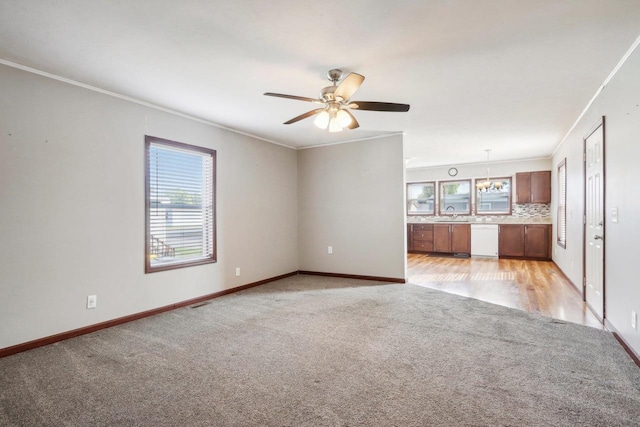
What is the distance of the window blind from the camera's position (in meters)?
5.60

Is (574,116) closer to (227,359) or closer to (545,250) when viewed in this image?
(545,250)

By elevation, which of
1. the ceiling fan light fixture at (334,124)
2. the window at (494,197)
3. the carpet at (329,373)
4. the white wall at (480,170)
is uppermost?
the white wall at (480,170)

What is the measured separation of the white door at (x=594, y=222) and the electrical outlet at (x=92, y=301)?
5.12 metres

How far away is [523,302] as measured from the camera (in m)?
4.12

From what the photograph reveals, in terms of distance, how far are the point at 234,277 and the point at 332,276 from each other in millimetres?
1844

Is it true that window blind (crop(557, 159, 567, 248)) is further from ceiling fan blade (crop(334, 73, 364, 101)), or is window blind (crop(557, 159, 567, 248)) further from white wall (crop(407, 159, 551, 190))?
ceiling fan blade (crop(334, 73, 364, 101))

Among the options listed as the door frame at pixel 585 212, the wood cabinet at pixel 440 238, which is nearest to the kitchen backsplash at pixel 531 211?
the wood cabinet at pixel 440 238

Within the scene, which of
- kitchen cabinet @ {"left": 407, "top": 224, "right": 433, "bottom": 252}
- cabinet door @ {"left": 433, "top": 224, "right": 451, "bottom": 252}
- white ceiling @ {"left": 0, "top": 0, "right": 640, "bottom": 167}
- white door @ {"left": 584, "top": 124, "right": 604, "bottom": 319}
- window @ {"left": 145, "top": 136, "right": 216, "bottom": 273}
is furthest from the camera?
kitchen cabinet @ {"left": 407, "top": 224, "right": 433, "bottom": 252}

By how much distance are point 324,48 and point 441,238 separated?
720cm

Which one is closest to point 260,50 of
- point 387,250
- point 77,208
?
point 77,208

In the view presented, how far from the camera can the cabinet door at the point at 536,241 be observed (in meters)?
7.52

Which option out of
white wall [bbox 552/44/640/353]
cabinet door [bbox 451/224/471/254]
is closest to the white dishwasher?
cabinet door [bbox 451/224/471/254]

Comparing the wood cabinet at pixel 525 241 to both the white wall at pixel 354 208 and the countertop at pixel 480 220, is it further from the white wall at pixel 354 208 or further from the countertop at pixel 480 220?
the white wall at pixel 354 208

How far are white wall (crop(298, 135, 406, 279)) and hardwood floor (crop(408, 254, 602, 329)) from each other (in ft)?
2.78
